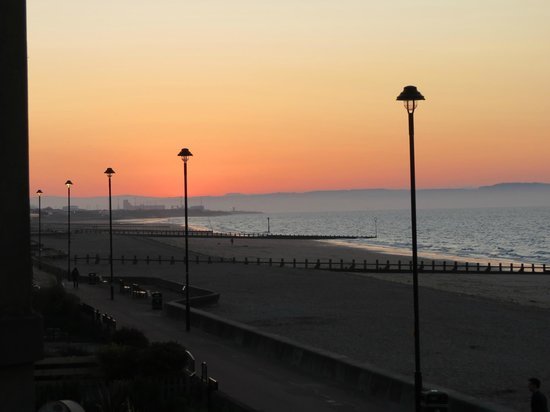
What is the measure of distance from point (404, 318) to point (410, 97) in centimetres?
2056

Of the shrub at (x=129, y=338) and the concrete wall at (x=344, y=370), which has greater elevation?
the shrub at (x=129, y=338)

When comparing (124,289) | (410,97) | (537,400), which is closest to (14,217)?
(537,400)

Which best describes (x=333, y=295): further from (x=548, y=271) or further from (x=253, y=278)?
(x=548, y=271)

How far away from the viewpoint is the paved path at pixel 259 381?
16.9 m

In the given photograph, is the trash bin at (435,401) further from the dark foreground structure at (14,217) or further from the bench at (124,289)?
the bench at (124,289)

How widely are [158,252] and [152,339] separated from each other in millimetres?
72308

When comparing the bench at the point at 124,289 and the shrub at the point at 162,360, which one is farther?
the bench at the point at 124,289

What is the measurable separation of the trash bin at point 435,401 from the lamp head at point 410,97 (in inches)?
204

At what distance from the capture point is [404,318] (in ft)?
114

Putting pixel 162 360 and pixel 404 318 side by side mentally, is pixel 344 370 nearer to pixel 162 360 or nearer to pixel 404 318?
pixel 162 360

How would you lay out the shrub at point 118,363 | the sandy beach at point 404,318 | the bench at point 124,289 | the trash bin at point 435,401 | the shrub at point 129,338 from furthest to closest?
the bench at point 124,289
the sandy beach at point 404,318
the shrub at point 129,338
the shrub at point 118,363
the trash bin at point 435,401

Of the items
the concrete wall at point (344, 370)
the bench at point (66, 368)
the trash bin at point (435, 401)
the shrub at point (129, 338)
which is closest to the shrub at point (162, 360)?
the bench at point (66, 368)

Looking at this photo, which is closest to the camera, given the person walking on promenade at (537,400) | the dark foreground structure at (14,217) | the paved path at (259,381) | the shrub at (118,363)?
the dark foreground structure at (14,217)

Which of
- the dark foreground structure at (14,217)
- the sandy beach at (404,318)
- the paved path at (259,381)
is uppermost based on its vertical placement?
the dark foreground structure at (14,217)
